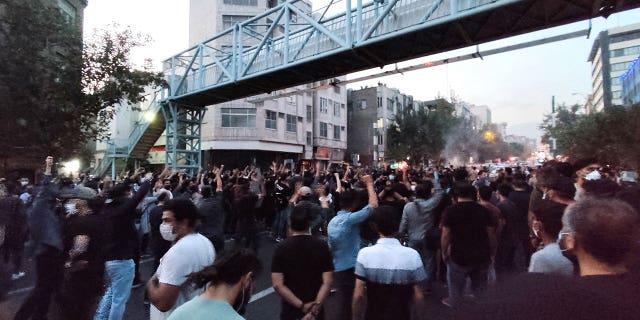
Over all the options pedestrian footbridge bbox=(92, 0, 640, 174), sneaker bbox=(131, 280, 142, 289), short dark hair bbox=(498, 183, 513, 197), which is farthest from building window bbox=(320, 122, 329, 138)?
sneaker bbox=(131, 280, 142, 289)

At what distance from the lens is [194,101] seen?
22875mm

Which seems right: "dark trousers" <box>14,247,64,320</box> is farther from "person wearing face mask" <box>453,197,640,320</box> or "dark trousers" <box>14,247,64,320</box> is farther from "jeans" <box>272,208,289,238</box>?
"jeans" <box>272,208,289,238</box>

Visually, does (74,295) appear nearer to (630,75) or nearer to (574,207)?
(574,207)

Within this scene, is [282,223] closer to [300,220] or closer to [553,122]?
[300,220]

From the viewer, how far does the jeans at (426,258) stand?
6205 mm

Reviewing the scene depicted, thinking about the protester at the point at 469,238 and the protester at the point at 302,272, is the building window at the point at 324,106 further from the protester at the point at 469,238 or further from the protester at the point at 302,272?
the protester at the point at 302,272

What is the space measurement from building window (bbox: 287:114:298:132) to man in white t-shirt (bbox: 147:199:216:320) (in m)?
35.8

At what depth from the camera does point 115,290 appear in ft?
14.8

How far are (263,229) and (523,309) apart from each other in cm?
1240

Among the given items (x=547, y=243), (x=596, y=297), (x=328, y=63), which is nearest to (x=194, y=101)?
(x=328, y=63)

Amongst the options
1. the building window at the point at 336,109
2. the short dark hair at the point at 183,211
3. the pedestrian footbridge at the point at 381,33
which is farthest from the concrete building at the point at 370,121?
the short dark hair at the point at 183,211

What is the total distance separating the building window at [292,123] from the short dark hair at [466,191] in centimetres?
3456

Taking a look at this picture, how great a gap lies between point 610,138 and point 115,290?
26727 millimetres

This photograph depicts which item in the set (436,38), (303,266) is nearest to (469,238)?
(303,266)
